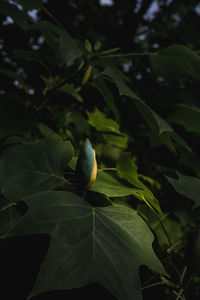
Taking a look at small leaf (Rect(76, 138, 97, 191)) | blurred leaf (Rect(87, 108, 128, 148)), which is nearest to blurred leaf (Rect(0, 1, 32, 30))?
blurred leaf (Rect(87, 108, 128, 148))

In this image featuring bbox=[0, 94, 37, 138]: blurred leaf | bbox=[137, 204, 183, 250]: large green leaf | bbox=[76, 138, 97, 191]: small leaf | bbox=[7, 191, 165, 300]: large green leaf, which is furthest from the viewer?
bbox=[0, 94, 37, 138]: blurred leaf

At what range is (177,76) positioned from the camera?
1282mm

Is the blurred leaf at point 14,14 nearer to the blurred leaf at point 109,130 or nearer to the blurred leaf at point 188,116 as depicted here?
the blurred leaf at point 109,130

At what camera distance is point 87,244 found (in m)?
0.58

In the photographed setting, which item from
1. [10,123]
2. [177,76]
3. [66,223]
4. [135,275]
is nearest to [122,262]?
[135,275]

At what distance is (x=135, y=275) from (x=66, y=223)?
167 millimetres

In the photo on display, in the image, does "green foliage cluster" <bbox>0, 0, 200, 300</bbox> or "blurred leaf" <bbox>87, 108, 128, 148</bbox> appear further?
"blurred leaf" <bbox>87, 108, 128, 148</bbox>

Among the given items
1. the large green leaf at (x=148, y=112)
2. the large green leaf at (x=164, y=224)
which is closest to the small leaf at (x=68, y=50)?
the large green leaf at (x=148, y=112)

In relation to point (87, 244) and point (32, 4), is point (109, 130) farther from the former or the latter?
point (87, 244)

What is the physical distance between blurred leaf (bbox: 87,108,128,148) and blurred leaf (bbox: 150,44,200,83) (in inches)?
12.8

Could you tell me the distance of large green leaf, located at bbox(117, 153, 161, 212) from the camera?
779 millimetres

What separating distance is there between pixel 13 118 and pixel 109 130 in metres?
0.37

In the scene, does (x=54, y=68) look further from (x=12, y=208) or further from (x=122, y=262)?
(x=122, y=262)

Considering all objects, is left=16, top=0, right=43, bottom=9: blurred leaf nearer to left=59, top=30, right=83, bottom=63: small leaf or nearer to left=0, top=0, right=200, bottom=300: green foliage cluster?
left=0, top=0, right=200, bottom=300: green foliage cluster
